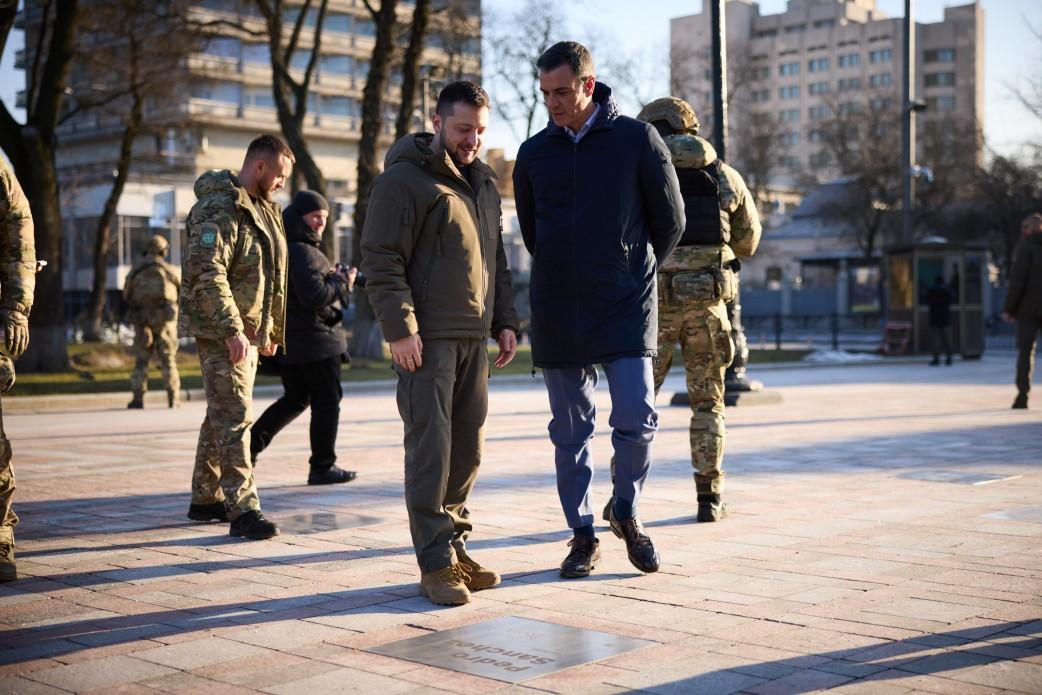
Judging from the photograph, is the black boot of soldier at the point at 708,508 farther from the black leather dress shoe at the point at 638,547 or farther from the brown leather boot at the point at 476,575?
the brown leather boot at the point at 476,575

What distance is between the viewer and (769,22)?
138 meters

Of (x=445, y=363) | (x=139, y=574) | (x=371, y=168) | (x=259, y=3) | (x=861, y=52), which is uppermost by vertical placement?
(x=861, y=52)

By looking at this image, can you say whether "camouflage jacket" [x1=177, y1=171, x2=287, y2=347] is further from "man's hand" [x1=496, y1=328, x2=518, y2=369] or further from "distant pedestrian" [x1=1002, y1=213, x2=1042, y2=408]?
"distant pedestrian" [x1=1002, y1=213, x2=1042, y2=408]

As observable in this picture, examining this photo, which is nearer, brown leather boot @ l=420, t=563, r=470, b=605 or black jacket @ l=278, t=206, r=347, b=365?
brown leather boot @ l=420, t=563, r=470, b=605

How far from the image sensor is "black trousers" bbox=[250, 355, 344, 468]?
342 inches

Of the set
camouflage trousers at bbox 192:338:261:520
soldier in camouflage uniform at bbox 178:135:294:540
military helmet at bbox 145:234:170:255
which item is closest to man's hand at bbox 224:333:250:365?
soldier in camouflage uniform at bbox 178:135:294:540

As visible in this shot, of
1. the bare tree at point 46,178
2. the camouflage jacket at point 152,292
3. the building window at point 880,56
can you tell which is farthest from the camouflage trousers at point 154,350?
the building window at point 880,56

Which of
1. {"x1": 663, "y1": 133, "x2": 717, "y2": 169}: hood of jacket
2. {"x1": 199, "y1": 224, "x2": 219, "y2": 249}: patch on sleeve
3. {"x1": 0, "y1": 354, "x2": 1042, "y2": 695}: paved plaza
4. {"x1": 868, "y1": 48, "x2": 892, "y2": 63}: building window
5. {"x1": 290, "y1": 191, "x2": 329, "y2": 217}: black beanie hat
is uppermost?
{"x1": 868, "y1": 48, "x2": 892, "y2": 63}: building window

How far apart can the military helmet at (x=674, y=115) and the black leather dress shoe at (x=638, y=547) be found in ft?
7.61

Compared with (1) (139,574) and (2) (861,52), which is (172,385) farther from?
(2) (861,52)

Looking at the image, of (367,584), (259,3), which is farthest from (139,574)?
(259,3)

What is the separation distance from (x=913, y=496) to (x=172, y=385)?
11.4m

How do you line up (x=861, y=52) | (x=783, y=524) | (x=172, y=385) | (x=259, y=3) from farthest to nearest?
1. (x=861, y=52)
2. (x=259, y=3)
3. (x=172, y=385)
4. (x=783, y=524)

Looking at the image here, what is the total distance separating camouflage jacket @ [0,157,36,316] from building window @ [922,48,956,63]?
133196 millimetres
